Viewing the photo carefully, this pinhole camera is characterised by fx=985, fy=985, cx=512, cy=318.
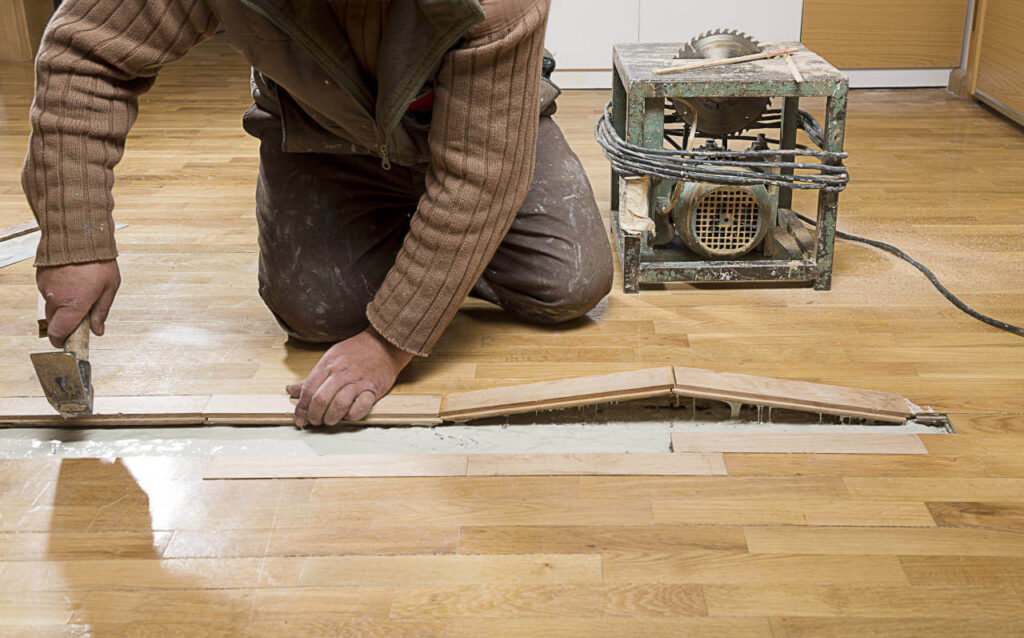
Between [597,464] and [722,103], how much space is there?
0.95m

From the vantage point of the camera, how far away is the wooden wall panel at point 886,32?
367cm

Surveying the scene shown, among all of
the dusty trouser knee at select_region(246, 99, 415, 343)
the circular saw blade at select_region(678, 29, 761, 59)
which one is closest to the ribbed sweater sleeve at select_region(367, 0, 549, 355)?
the dusty trouser knee at select_region(246, 99, 415, 343)

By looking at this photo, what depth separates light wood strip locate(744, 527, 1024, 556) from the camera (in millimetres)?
1245

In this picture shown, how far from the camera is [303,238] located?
1.83 meters

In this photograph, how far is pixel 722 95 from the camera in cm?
189

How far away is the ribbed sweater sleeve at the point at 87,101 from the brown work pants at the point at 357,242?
1.25 ft

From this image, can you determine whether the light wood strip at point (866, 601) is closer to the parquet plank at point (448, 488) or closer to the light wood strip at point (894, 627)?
the light wood strip at point (894, 627)

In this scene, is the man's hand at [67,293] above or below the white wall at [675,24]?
above

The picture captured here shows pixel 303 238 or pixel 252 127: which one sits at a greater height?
pixel 252 127

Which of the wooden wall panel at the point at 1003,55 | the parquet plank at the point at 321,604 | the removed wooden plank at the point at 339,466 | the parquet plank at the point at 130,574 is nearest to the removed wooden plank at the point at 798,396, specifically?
the removed wooden plank at the point at 339,466

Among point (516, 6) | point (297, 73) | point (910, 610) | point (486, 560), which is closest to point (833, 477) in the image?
point (910, 610)

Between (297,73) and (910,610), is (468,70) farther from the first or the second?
(910,610)

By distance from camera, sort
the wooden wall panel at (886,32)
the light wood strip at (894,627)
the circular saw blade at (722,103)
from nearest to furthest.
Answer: the light wood strip at (894,627) < the circular saw blade at (722,103) < the wooden wall panel at (886,32)

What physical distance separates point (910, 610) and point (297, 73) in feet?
3.63
